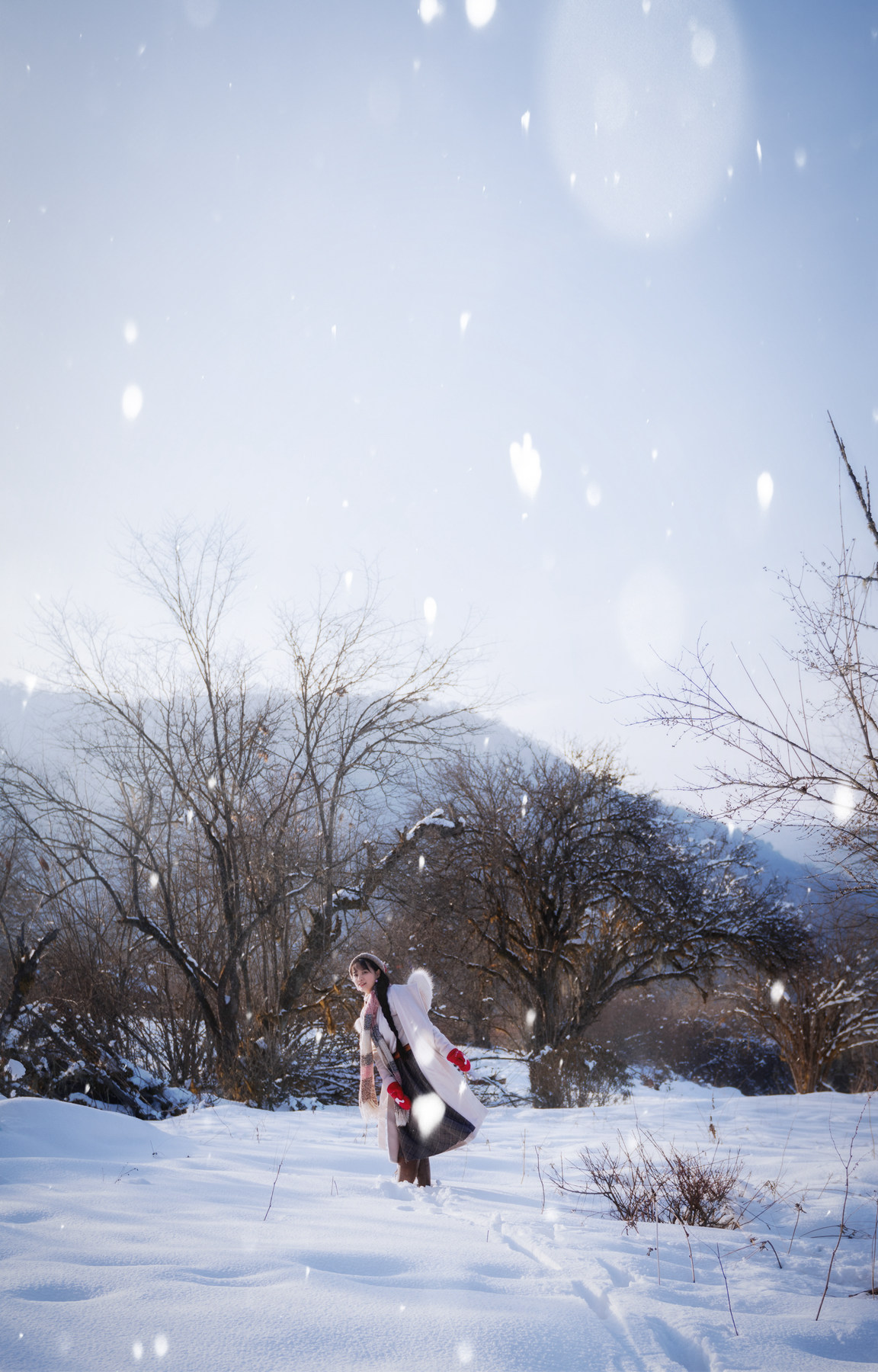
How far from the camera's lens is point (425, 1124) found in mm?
4211

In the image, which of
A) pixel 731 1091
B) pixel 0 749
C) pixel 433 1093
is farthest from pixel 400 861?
pixel 433 1093

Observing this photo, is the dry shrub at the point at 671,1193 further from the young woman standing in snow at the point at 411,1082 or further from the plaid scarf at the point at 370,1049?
the plaid scarf at the point at 370,1049

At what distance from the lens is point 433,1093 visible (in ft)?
14.0

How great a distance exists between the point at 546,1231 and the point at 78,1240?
198 cm

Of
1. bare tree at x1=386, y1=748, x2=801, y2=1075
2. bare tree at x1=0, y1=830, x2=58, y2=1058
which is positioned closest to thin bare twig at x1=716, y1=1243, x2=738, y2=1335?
bare tree at x1=0, y1=830, x2=58, y2=1058

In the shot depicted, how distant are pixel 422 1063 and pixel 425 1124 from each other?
0.34 meters

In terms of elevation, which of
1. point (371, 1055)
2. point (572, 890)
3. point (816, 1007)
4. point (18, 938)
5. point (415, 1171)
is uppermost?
point (572, 890)

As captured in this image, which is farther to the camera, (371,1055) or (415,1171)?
(371,1055)

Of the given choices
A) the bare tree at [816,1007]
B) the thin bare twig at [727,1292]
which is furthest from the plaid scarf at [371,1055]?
the bare tree at [816,1007]

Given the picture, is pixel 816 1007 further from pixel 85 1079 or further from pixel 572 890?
pixel 85 1079

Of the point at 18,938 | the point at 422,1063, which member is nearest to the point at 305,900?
the point at 18,938

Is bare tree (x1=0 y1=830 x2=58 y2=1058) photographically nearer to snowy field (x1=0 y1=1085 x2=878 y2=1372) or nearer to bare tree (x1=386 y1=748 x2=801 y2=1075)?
snowy field (x1=0 y1=1085 x2=878 y2=1372)

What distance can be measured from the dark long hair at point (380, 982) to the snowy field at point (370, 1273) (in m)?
0.90

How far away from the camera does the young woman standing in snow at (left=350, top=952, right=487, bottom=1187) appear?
4.22 meters
